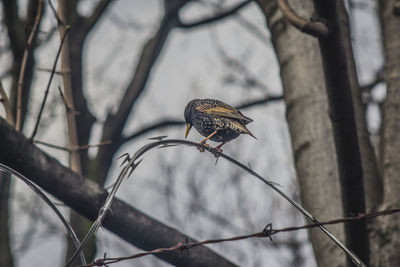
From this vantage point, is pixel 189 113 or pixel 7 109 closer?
pixel 189 113

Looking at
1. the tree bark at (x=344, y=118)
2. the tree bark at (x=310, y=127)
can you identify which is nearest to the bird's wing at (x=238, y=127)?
the tree bark at (x=344, y=118)

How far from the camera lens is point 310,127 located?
9.32 ft

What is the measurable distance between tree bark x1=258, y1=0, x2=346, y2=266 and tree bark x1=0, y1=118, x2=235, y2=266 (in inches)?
29.1

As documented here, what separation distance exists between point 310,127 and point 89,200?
4.86 ft

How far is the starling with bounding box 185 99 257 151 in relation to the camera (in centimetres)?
183

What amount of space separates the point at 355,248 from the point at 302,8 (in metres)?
1.62

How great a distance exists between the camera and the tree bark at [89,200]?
1918mm

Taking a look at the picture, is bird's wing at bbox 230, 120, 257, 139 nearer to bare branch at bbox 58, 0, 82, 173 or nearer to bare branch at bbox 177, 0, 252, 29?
bare branch at bbox 58, 0, 82, 173

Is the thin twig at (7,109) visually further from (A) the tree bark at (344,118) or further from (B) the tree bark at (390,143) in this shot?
(B) the tree bark at (390,143)

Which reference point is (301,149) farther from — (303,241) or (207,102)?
(303,241)

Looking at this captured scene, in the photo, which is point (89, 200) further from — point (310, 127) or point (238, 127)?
point (310, 127)

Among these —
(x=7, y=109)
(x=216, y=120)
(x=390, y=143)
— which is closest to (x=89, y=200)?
(x=7, y=109)

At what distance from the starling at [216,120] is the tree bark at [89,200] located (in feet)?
1.87

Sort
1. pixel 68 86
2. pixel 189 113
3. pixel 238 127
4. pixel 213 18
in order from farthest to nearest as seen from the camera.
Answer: pixel 213 18 → pixel 68 86 → pixel 189 113 → pixel 238 127
